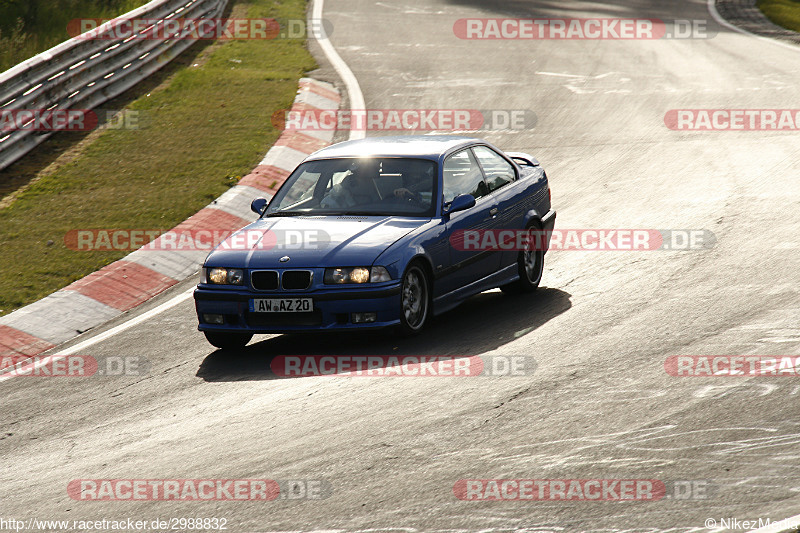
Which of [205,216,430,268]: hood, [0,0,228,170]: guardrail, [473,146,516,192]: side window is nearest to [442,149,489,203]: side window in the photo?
[473,146,516,192]: side window

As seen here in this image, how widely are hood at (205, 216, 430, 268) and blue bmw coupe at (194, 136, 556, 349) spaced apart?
11 millimetres

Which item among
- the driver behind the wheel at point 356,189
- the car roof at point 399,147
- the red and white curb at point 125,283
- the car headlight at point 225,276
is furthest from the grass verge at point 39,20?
the car headlight at point 225,276

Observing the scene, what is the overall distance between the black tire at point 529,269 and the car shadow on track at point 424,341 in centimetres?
30

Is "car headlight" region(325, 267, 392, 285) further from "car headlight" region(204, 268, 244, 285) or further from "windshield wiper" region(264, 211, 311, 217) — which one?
"windshield wiper" region(264, 211, 311, 217)

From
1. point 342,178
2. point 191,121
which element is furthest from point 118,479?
point 191,121

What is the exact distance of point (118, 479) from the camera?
5.84 meters

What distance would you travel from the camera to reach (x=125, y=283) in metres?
10.7

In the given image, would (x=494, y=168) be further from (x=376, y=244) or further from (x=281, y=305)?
(x=281, y=305)

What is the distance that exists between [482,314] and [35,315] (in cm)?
403

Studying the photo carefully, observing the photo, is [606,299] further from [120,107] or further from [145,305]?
[120,107]

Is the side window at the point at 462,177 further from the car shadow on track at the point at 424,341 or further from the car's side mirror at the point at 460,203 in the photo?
the car shadow on track at the point at 424,341

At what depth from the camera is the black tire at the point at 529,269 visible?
387 inches

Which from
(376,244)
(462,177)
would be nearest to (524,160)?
(462,177)

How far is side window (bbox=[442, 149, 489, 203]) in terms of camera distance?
9.23m
